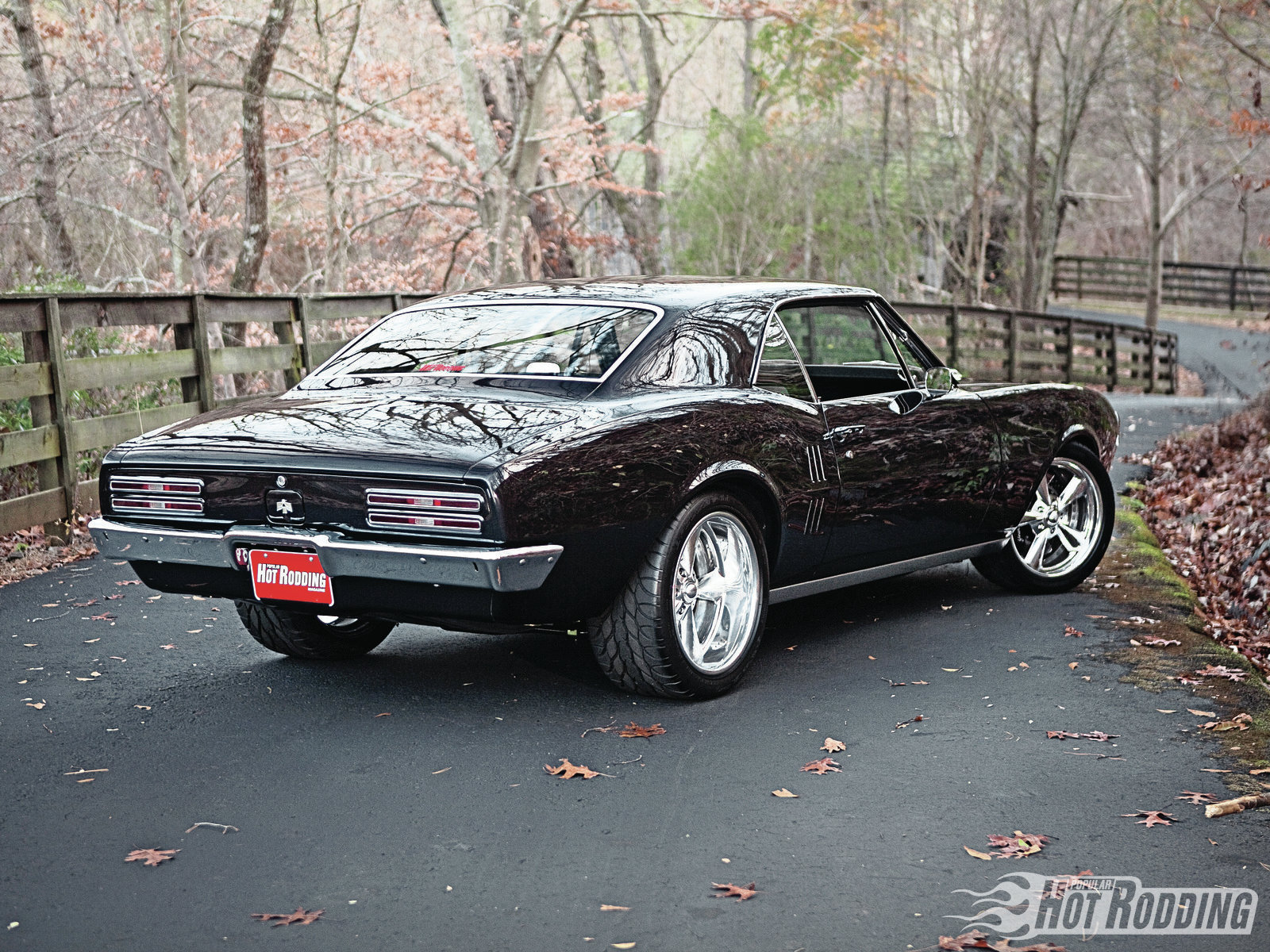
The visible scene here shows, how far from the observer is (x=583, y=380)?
4.91 m

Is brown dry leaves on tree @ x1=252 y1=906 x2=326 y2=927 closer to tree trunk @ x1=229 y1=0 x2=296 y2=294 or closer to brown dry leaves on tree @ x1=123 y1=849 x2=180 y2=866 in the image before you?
brown dry leaves on tree @ x1=123 y1=849 x2=180 y2=866

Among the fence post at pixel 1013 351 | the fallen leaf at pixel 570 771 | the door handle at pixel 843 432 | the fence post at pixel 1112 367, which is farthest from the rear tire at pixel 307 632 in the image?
the fence post at pixel 1112 367

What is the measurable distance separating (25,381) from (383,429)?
4.49 meters

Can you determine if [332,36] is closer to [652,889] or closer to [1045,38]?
[1045,38]

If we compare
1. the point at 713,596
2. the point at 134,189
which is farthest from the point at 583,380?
the point at 134,189

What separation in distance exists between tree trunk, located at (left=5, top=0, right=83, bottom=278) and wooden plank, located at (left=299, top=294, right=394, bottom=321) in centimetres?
305

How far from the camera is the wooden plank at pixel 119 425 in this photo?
877cm

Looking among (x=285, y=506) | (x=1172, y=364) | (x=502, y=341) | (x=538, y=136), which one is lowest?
(x=1172, y=364)

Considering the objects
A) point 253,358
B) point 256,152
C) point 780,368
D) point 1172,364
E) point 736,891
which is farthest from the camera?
point 1172,364

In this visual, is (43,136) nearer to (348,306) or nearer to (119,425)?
(348,306)

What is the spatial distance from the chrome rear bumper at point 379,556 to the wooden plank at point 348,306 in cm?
768

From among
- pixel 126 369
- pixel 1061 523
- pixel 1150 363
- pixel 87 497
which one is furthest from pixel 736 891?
pixel 1150 363

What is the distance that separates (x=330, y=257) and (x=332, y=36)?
506cm

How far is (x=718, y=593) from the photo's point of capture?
199 inches
